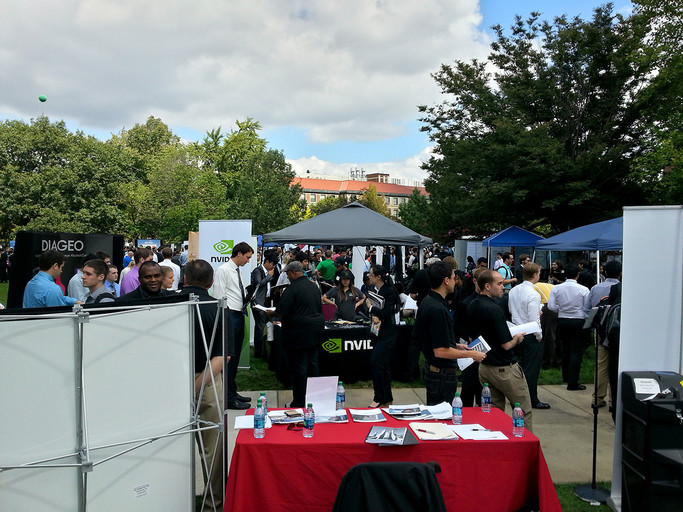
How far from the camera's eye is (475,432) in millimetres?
3674

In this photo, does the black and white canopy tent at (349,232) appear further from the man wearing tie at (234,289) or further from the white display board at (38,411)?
the white display board at (38,411)

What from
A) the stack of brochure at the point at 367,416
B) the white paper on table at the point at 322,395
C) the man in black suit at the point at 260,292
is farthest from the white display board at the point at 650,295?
the man in black suit at the point at 260,292

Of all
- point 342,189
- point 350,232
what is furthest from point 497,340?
point 342,189

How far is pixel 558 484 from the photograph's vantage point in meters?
4.67

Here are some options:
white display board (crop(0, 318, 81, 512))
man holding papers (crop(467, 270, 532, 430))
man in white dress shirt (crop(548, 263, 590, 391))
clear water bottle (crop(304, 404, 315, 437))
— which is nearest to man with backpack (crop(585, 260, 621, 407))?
man in white dress shirt (crop(548, 263, 590, 391))

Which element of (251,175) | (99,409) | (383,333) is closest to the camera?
(99,409)

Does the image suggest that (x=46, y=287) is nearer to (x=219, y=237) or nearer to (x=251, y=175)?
(x=219, y=237)

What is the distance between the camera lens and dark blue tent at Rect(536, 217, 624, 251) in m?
11.1

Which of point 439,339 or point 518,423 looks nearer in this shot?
point 518,423

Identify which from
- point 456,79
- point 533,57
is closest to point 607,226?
point 533,57

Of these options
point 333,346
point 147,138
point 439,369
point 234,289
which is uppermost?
point 147,138

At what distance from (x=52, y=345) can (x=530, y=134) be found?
21.0 meters

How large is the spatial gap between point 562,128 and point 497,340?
20017 mm

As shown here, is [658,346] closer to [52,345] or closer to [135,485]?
[135,485]
